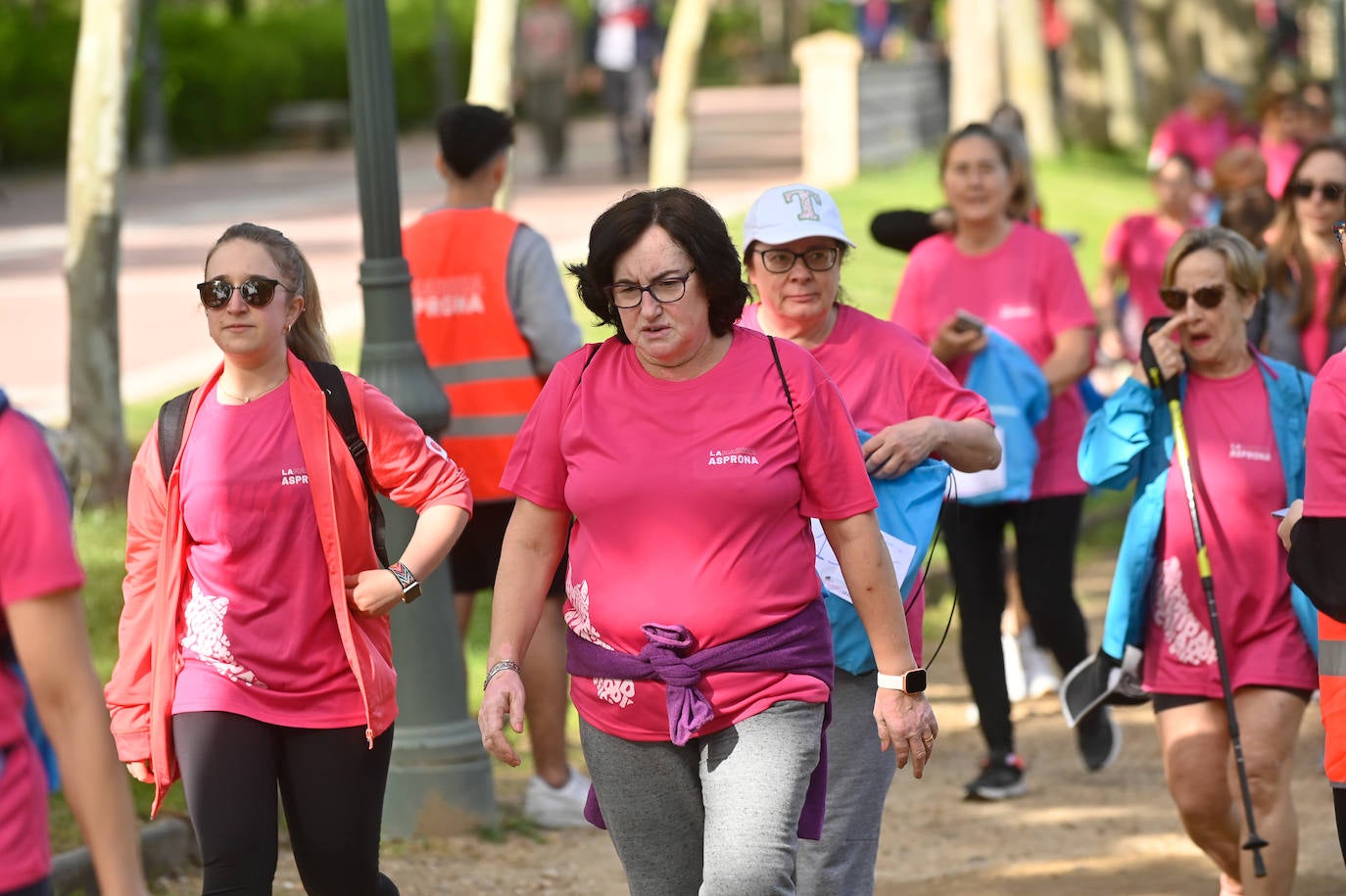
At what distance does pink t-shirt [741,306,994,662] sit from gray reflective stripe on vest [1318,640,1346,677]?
105cm

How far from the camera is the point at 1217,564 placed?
566 cm

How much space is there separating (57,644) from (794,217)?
2.50 metres

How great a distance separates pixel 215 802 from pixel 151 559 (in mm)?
555

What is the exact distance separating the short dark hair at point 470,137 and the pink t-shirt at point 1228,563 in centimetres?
252

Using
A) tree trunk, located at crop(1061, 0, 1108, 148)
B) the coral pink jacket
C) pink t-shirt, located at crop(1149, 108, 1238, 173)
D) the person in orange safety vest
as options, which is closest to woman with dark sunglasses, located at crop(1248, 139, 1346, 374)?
the person in orange safety vest

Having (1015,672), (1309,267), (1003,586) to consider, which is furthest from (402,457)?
(1015,672)

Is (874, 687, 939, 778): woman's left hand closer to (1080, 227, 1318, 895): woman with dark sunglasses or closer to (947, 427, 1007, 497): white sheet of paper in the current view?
(1080, 227, 1318, 895): woman with dark sunglasses

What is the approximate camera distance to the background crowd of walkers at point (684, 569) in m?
4.17

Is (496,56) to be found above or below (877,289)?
above

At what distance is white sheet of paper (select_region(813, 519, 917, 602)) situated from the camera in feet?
15.9

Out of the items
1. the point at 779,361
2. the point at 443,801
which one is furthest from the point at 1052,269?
the point at 779,361

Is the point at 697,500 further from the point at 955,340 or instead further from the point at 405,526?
the point at 405,526

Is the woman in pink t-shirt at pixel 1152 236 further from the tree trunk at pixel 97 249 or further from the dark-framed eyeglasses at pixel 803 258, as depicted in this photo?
the dark-framed eyeglasses at pixel 803 258

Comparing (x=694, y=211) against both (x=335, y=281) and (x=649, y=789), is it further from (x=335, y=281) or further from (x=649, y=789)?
(x=335, y=281)
